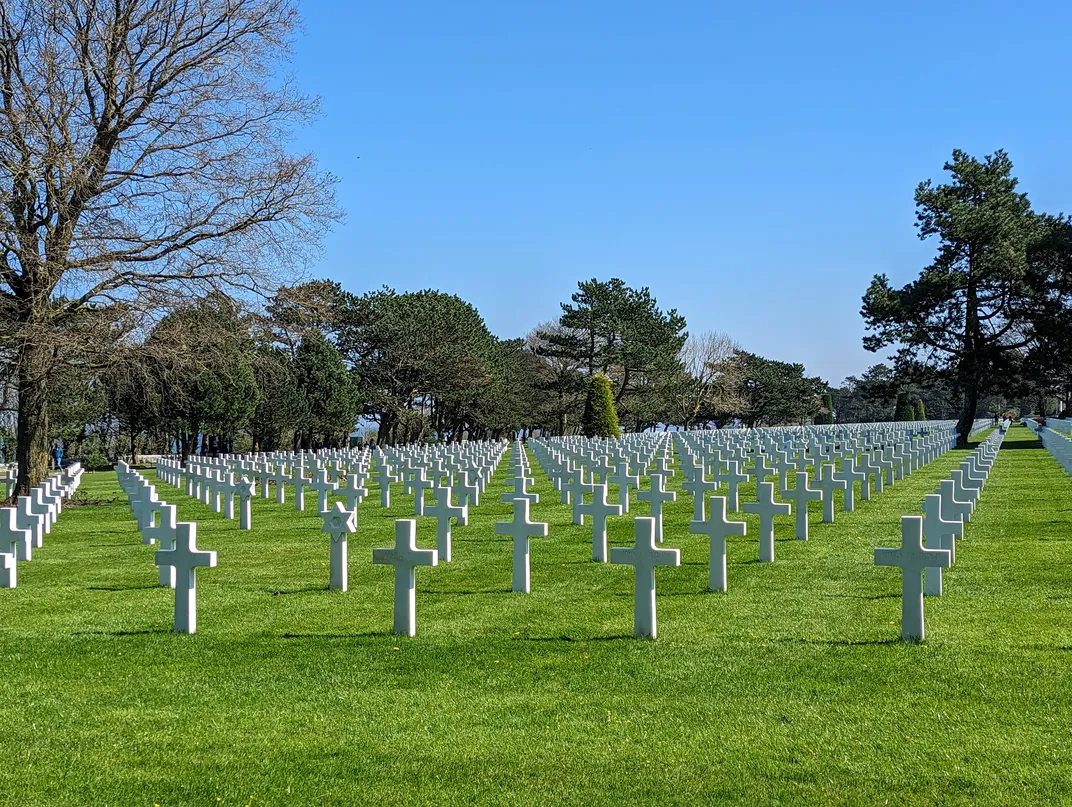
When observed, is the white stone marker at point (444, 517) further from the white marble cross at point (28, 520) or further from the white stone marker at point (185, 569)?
the white marble cross at point (28, 520)

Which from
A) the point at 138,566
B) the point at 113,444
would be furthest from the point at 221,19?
the point at 113,444

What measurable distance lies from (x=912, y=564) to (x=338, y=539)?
4.88 m

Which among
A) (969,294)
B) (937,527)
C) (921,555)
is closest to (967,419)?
(969,294)

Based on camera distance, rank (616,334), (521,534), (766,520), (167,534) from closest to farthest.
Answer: (521,534), (167,534), (766,520), (616,334)

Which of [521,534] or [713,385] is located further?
[713,385]

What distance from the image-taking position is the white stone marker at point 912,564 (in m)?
7.08

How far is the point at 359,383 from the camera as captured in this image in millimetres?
50688

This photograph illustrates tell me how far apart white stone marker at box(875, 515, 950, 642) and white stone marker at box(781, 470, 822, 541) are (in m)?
→ 5.39

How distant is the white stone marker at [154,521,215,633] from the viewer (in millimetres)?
7703

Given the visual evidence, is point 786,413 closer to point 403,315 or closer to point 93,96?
point 403,315

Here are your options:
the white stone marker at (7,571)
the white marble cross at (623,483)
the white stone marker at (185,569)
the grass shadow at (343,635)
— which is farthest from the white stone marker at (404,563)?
the white marble cross at (623,483)

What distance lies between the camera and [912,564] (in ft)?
23.4

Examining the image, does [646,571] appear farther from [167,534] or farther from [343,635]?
[167,534]

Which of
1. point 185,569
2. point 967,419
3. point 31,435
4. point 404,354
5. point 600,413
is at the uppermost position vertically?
point 404,354
